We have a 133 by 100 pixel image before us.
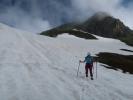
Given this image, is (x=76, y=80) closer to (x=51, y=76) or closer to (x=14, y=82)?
(x=51, y=76)

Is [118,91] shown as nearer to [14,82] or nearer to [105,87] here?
[105,87]

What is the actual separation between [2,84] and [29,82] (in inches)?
86.5

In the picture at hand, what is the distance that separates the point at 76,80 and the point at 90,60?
2.94 metres

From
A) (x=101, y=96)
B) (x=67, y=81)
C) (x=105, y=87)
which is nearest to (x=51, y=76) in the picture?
(x=67, y=81)

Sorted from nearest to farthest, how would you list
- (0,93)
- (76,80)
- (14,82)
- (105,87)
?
(0,93), (14,82), (105,87), (76,80)

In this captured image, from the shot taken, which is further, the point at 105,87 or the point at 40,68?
the point at 40,68

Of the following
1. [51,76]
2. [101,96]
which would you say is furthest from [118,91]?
[51,76]

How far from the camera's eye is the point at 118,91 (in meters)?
20.0

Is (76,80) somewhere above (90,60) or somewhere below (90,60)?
below

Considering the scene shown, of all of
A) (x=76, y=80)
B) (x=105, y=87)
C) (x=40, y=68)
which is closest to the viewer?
(x=105, y=87)

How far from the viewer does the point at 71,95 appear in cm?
1711

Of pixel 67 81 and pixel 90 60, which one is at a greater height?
pixel 90 60

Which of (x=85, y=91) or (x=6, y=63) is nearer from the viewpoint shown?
(x=85, y=91)

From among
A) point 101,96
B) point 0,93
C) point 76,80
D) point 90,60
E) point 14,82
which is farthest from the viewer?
point 90,60
